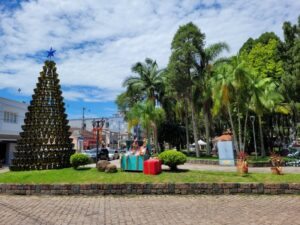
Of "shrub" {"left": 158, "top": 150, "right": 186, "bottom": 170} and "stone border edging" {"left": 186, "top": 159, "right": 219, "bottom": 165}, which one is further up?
"shrub" {"left": 158, "top": 150, "right": 186, "bottom": 170}

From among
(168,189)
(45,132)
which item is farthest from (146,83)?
(168,189)

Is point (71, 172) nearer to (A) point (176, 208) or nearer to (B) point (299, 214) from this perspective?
(A) point (176, 208)

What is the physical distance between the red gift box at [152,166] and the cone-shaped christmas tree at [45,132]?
5.22 metres

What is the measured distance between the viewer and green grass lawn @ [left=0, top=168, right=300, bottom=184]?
42.3ft

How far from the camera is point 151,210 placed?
31.5 ft

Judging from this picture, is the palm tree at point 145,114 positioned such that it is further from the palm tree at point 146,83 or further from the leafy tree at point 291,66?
the leafy tree at point 291,66

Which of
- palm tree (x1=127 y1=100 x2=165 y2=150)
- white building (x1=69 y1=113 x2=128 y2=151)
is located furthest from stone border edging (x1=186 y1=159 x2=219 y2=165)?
white building (x1=69 y1=113 x2=128 y2=151)

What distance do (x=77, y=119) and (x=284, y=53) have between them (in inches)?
2644

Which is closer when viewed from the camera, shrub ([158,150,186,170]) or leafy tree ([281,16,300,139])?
shrub ([158,150,186,170])

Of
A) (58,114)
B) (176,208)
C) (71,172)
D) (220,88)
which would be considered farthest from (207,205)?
(220,88)

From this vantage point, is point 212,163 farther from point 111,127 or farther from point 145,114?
point 111,127

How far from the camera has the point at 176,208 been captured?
32.5ft

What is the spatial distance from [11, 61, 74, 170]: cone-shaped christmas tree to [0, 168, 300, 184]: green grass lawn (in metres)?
1.74

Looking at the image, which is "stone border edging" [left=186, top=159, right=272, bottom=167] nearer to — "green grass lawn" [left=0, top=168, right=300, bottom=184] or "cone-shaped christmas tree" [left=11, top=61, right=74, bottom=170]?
"green grass lawn" [left=0, top=168, right=300, bottom=184]
